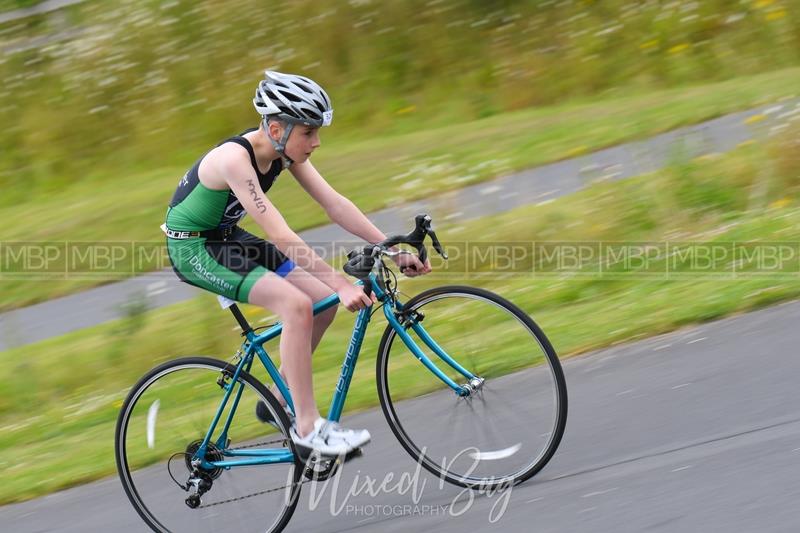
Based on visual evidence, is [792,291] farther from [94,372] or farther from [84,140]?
[84,140]

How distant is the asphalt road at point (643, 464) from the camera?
4066mm

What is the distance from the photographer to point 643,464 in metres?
4.49

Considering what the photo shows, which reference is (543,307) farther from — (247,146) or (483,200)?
(247,146)

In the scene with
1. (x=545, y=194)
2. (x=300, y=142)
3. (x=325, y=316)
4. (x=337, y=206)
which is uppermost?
(x=300, y=142)

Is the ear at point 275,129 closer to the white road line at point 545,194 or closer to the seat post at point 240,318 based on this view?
the seat post at point 240,318

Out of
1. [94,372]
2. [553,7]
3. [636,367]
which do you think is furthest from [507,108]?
[636,367]

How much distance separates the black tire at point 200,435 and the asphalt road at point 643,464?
21cm

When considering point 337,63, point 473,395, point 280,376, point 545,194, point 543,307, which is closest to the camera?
point 473,395

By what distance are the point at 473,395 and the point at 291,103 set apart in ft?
4.88

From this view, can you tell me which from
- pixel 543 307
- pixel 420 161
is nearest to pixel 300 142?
pixel 543 307

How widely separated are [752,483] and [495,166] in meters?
7.85

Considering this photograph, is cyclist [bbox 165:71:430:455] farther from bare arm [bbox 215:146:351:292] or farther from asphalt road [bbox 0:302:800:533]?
asphalt road [bbox 0:302:800:533]

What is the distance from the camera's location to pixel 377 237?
4.71m

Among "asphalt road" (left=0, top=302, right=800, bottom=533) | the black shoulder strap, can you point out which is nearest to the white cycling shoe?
"asphalt road" (left=0, top=302, right=800, bottom=533)
